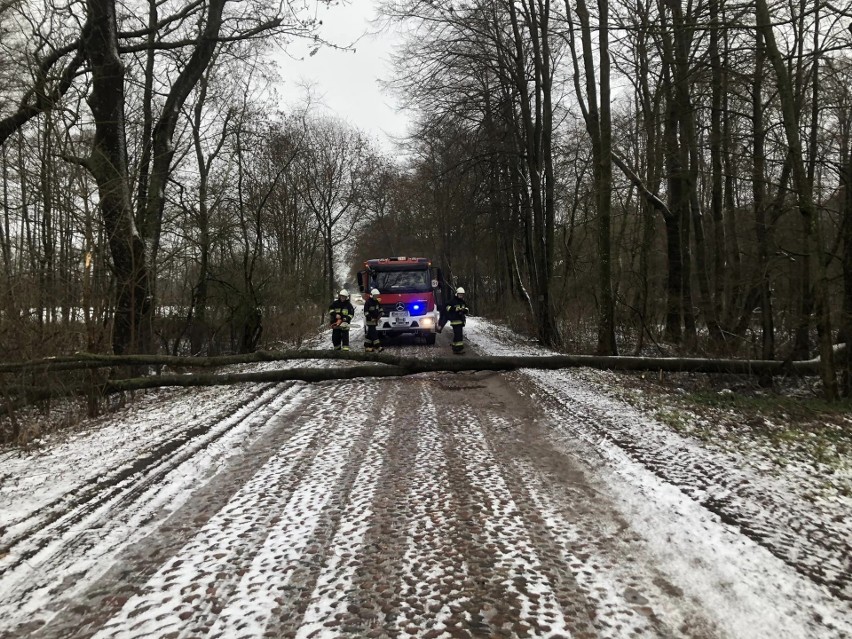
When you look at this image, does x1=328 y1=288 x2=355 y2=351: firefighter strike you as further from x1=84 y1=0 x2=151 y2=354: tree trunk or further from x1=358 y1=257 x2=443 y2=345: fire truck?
x1=84 y1=0 x2=151 y2=354: tree trunk

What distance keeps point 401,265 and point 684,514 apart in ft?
42.5

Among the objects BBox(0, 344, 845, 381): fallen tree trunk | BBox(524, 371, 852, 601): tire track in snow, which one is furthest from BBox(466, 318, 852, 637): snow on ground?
BBox(0, 344, 845, 381): fallen tree trunk

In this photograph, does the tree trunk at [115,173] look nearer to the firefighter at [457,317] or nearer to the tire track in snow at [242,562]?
the tire track in snow at [242,562]

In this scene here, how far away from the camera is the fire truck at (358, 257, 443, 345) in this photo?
15781 mm

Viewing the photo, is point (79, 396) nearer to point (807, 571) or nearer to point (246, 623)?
point (246, 623)

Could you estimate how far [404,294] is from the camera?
15844 mm

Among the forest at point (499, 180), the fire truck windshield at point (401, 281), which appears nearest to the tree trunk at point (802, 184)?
the forest at point (499, 180)

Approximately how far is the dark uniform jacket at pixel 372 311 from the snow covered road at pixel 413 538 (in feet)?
24.3

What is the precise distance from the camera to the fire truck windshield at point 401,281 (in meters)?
16.0

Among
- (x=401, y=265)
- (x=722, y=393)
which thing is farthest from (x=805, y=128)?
(x=401, y=265)

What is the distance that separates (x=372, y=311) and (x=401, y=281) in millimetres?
2700

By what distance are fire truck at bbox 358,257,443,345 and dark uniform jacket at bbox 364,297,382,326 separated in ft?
5.87

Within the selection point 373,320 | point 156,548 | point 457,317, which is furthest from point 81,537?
point 457,317

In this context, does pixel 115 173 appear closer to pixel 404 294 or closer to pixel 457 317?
pixel 457 317
